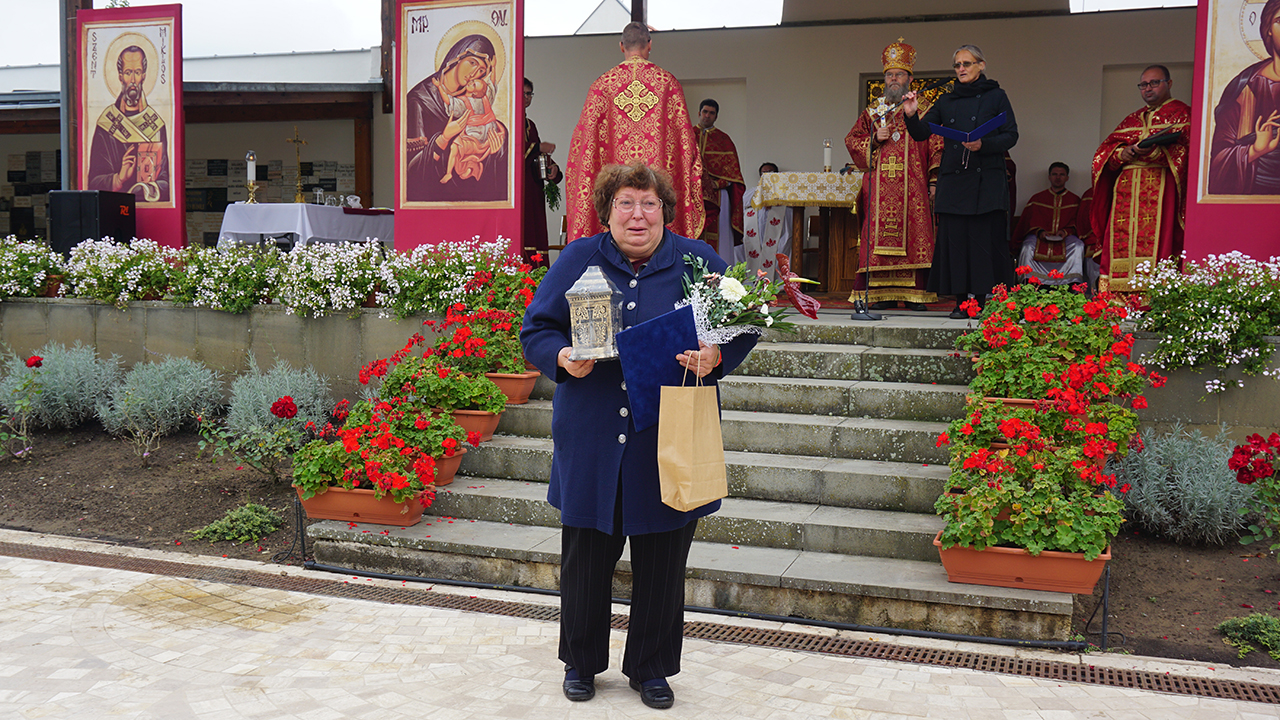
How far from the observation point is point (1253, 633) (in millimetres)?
3811

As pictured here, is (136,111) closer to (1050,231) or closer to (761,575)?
(761,575)

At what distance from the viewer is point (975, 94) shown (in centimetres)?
670

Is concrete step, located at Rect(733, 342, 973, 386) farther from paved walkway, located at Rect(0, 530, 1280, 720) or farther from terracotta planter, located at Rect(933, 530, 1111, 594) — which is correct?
paved walkway, located at Rect(0, 530, 1280, 720)

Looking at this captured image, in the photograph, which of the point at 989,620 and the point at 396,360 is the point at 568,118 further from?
the point at 989,620

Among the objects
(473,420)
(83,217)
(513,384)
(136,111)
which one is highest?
(136,111)

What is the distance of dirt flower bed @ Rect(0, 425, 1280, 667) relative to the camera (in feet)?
13.2

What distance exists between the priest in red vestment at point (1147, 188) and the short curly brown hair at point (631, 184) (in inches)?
172

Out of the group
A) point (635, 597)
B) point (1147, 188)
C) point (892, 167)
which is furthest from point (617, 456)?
point (892, 167)

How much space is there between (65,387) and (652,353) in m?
5.96

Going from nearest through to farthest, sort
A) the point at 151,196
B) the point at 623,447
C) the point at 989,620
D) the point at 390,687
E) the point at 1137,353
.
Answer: the point at 623,447 < the point at 390,687 < the point at 989,620 < the point at 1137,353 < the point at 151,196

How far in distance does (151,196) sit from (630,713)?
7.47 meters

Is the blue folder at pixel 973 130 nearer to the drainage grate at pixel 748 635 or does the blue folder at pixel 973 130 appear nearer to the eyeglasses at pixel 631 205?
the drainage grate at pixel 748 635

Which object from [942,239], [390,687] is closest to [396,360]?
[390,687]

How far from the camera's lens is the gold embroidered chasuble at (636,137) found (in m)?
6.79
